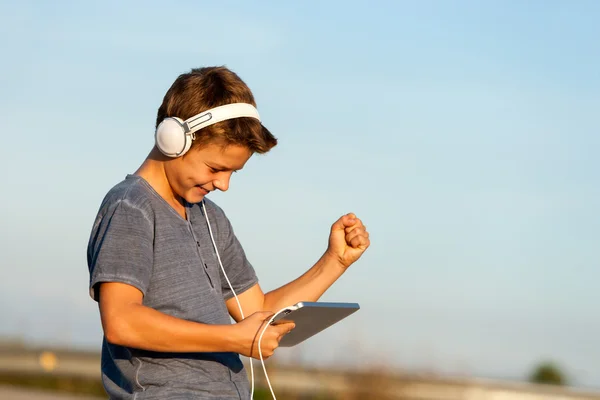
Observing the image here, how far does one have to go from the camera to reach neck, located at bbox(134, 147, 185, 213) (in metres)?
3.33

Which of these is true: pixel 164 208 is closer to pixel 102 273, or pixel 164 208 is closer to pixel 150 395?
pixel 102 273

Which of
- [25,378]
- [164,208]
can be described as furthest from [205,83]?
[25,378]

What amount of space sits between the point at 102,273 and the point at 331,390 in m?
6.77

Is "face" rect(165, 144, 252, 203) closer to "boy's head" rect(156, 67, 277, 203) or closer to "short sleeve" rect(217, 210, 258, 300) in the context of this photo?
"boy's head" rect(156, 67, 277, 203)

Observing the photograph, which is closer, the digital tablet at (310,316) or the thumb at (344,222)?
the digital tablet at (310,316)

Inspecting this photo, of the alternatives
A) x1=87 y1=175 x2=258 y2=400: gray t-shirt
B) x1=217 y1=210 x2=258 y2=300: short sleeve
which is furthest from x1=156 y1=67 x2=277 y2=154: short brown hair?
x1=217 y1=210 x2=258 y2=300: short sleeve

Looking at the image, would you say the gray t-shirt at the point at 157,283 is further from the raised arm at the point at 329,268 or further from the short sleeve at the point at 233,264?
the raised arm at the point at 329,268

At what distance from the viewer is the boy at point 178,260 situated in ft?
9.70

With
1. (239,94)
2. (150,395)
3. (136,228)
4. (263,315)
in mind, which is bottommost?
(150,395)

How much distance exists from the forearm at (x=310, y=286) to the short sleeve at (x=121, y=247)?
0.81 meters

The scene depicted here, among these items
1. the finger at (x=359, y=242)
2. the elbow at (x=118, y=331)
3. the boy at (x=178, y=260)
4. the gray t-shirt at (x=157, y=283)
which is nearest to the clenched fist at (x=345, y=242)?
the finger at (x=359, y=242)

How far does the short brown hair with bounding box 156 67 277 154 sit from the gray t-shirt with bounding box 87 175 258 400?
0.28 m

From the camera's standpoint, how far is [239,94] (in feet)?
11.1

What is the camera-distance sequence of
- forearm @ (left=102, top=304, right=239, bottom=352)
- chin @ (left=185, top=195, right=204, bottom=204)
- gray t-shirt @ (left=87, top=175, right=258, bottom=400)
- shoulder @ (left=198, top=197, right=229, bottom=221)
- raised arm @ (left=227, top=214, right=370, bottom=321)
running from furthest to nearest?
raised arm @ (left=227, top=214, right=370, bottom=321), shoulder @ (left=198, top=197, right=229, bottom=221), chin @ (left=185, top=195, right=204, bottom=204), gray t-shirt @ (left=87, top=175, right=258, bottom=400), forearm @ (left=102, top=304, right=239, bottom=352)
